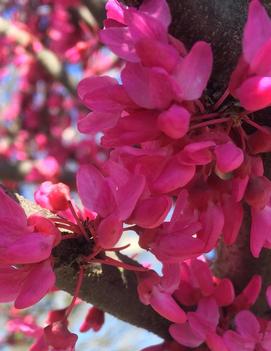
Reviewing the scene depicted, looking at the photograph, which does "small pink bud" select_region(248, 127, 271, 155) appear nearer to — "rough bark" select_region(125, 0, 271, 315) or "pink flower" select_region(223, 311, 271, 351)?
"rough bark" select_region(125, 0, 271, 315)

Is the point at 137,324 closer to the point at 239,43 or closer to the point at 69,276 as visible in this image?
the point at 69,276

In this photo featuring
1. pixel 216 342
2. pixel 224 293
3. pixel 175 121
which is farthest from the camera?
pixel 224 293

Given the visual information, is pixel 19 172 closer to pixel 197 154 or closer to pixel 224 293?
pixel 224 293

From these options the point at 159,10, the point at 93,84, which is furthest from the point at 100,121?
the point at 159,10

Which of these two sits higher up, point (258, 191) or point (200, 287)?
point (258, 191)

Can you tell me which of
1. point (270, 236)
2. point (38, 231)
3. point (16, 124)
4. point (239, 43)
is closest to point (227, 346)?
point (270, 236)
